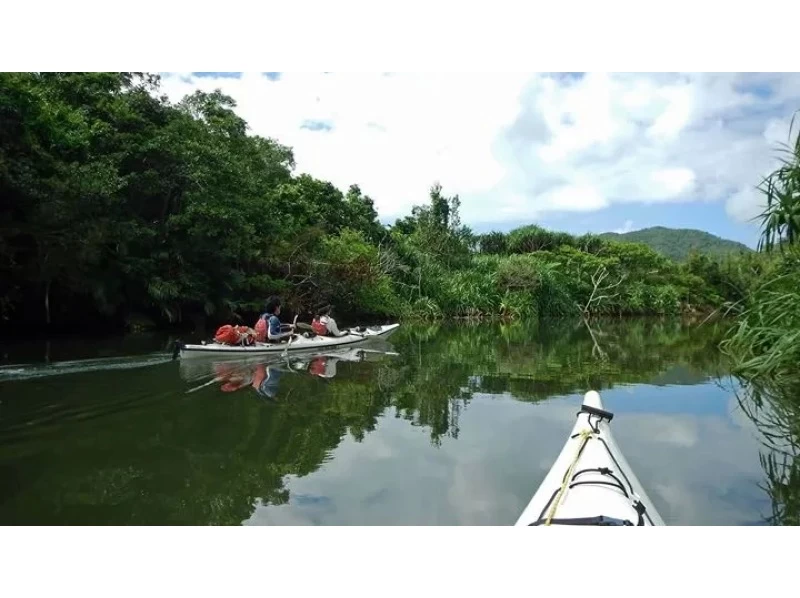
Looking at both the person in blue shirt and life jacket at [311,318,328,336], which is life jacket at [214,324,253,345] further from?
life jacket at [311,318,328,336]

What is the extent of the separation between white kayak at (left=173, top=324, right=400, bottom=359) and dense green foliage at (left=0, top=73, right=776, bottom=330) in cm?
320

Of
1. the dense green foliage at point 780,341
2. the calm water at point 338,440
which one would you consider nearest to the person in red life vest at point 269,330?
the calm water at point 338,440

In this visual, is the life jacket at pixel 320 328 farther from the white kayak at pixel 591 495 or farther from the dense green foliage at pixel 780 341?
the white kayak at pixel 591 495

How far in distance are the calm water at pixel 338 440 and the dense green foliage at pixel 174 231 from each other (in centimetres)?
240

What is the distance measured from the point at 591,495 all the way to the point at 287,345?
22.9 feet

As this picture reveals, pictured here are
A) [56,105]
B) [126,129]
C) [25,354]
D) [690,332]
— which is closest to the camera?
[25,354]

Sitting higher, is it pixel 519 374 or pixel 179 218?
pixel 179 218

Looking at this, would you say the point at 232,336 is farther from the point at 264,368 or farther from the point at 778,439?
the point at 778,439

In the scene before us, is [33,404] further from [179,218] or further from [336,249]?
[336,249]

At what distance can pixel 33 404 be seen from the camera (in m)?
5.39

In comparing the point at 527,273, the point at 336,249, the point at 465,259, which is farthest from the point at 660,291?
the point at 336,249

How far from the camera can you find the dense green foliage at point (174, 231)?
9117mm

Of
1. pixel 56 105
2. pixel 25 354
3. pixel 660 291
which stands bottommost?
pixel 25 354

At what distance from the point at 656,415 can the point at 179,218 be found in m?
9.47
